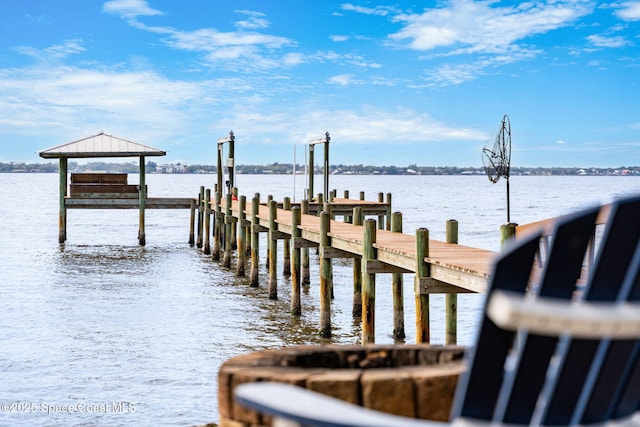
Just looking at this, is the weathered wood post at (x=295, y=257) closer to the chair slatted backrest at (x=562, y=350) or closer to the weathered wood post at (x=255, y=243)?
the weathered wood post at (x=255, y=243)

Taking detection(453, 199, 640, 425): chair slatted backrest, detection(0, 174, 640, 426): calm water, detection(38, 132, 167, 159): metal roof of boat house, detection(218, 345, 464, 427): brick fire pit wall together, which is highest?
detection(38, 132, 167, 159): metal roof of boat house

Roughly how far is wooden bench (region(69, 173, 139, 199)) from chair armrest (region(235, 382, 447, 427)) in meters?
25.6

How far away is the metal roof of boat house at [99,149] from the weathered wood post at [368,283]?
18481 mm

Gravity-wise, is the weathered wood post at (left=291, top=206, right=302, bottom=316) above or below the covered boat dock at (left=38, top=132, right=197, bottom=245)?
below

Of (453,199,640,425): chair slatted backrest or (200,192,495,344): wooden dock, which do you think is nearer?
(453,199,640,425): chair slatted backrest

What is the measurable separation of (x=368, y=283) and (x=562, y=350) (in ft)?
30.6

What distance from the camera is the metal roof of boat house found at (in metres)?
28.3

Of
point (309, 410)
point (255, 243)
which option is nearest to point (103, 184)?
point (255, 243)

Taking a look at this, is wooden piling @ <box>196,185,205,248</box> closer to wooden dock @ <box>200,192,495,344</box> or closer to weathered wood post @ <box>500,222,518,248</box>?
wooden dock @ <box>200,192,495,344</box>

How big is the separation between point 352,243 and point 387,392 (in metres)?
9.05

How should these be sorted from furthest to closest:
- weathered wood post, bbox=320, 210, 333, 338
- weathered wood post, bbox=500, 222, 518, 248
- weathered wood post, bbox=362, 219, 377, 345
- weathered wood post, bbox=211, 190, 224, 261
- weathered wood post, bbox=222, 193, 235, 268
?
weathered wood post, bbox=211, 190, 224, 261 < weathered wood post, bbox=222, 193, 235, 268 < weathered wood post, bbox=320, 210, 333, 338 < weathered wood post, bbox=362, 219, 377, 345 < weathered wood post, bbox=500, 222, 518, 248

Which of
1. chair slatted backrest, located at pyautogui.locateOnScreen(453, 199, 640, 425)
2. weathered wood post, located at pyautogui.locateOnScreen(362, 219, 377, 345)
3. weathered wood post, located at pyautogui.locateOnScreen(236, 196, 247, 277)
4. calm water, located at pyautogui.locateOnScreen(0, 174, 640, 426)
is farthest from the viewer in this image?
weathered wood post, located at pyautogui.locateOnScreen(236, 196, 247, 277)

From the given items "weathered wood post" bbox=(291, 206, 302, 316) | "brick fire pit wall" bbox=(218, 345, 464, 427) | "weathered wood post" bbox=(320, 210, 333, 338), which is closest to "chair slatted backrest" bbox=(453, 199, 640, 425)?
"brick fire pit wall" bbox=(218, 345, 464, 427)

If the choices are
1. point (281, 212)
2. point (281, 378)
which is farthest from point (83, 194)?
point (281, 378)
